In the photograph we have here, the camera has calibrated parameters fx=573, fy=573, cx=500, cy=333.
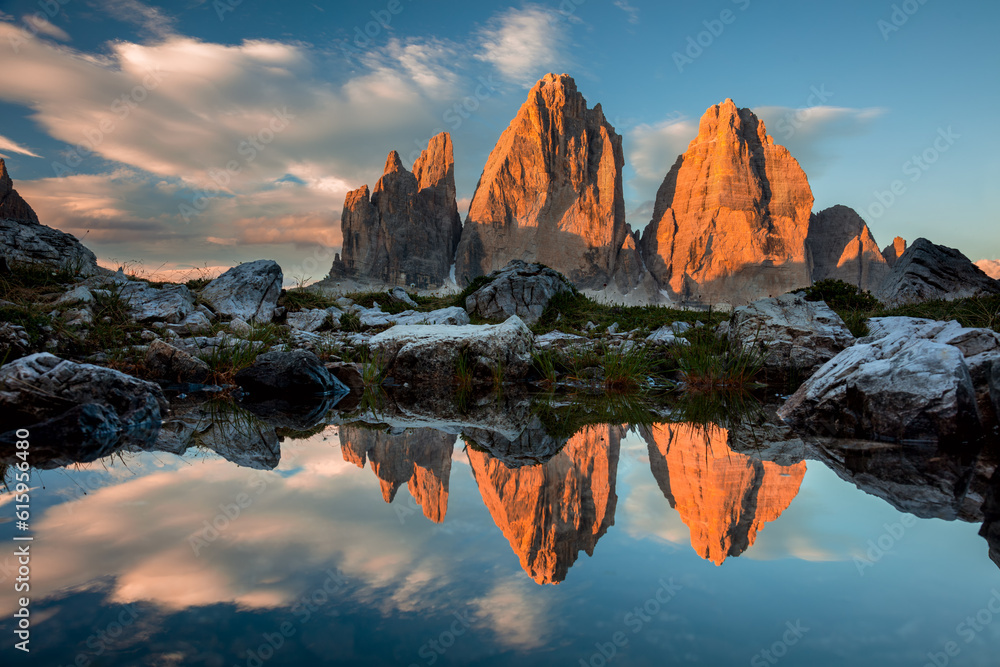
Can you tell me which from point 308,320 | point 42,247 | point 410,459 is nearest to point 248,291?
point 308,320

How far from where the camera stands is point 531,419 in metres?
4.37

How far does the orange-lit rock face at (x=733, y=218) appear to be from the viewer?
77.7 metres

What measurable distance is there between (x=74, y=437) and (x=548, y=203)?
253 ft

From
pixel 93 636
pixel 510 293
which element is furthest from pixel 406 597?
pixel 510 293

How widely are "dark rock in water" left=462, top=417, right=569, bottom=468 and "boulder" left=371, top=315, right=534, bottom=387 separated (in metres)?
3.46

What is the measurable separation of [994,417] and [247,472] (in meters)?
4.23

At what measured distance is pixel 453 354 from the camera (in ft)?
24.4

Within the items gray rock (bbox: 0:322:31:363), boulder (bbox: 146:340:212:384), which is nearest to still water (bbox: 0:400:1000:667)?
boulder (bbox: 146:340:212:384)

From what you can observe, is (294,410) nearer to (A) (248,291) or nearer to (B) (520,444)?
(B) (520,444)

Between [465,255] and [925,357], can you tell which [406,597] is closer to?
[925,357]

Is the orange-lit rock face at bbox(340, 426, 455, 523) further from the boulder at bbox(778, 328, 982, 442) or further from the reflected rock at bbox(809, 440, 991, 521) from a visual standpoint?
the boulder at bbox(778, 328, 982, 442)

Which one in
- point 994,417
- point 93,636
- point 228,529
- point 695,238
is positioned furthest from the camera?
point 695,238

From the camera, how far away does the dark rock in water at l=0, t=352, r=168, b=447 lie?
11.4 feet

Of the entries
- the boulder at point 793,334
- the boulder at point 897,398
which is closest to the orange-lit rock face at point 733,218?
the boulder at point 793,334
